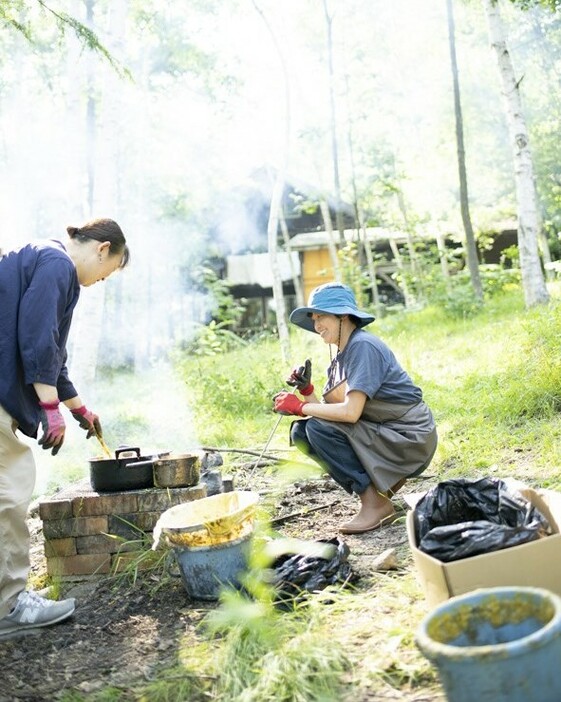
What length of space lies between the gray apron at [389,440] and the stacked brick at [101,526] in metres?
0.97

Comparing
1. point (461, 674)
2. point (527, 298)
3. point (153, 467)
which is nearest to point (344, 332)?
point (153, 467)

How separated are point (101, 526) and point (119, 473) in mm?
328

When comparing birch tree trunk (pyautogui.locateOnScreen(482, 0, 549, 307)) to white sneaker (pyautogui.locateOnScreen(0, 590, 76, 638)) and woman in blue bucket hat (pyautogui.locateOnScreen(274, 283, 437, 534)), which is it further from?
white sneaker (pyautogui.locateOnScreen(0, 590, 76, 638))

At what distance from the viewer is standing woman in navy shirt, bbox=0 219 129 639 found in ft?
11.5

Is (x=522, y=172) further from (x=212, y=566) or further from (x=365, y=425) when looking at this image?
(x=212, y=566)

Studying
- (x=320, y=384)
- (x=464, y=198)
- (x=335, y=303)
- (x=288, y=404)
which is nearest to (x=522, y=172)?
(x=464, y=198)

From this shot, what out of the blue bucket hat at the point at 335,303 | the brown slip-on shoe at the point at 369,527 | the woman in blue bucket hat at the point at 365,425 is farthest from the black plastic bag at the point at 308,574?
the blue bucket hat at the point at 335,303

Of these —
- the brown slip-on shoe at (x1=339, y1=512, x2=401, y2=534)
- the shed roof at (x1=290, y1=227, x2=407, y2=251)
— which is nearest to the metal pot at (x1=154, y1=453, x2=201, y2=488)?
the brown slip-on shoe at (x1=339, y1=512, x2=401, y2=534)

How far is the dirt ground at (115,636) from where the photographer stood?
9.70 ft

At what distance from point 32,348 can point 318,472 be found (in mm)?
2960

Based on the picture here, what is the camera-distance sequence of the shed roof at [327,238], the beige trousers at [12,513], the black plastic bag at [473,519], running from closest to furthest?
the black plastic bag at [473,519], the beige trousers at [12,513], the shed roof at [327,238]

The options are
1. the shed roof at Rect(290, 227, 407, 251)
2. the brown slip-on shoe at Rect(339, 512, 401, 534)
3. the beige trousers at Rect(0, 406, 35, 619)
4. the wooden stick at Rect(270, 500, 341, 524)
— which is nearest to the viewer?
the beige trousers at Rect(0, 406, 35, 619)

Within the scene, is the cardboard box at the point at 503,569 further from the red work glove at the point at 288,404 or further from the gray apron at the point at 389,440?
the red work glove at the point at 288,404

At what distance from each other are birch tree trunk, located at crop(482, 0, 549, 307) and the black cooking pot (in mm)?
7862
